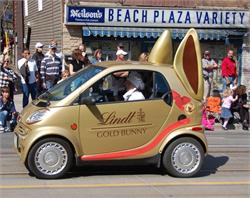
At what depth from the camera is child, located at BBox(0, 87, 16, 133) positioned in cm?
1262

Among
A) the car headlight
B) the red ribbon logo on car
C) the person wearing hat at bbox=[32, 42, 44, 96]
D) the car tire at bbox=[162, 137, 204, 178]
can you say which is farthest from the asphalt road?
the person wearing hat at bbox=[32, 42, 44, 96]

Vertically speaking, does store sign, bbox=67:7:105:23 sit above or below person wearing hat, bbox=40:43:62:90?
above

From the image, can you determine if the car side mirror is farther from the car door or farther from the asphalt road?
the asphalt road

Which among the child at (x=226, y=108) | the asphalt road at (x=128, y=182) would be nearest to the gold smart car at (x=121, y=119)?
the asphalt road at (x=128, y=182)

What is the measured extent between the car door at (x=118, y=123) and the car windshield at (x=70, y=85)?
0.67 feet

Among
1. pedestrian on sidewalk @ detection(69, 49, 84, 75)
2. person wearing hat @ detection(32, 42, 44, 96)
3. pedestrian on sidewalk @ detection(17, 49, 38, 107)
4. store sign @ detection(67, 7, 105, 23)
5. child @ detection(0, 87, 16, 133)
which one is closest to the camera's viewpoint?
child @ detection(0, 87, 16, 133)

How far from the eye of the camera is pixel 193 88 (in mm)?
8414

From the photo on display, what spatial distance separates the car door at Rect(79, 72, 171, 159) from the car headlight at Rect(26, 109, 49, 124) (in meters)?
0.51

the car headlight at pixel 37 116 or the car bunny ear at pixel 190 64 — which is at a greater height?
the car bunny ear at pixel 190 64

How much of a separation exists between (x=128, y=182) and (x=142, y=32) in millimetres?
13404

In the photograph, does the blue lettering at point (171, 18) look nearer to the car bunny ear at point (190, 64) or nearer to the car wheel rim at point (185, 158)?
the car bunny ear at point (190, 64)

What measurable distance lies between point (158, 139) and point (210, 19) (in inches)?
555

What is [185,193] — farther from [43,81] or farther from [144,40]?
[144,40]

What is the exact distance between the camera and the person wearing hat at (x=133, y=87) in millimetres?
8141
